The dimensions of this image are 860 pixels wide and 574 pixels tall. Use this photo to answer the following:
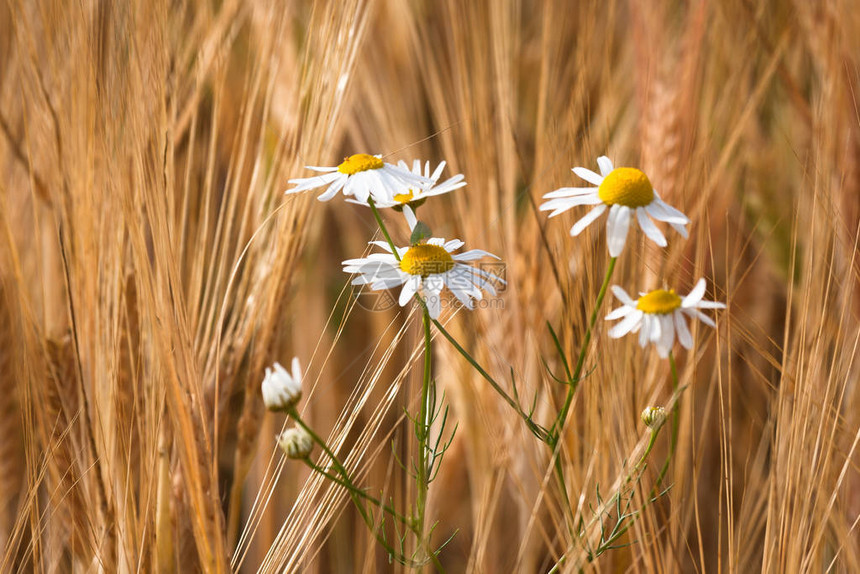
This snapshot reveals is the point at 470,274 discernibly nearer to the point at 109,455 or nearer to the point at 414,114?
the point at 109,455

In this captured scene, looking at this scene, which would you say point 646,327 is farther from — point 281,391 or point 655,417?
point 281,391

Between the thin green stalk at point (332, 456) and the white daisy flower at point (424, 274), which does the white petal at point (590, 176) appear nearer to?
the white daisy flower at point (424, 274)

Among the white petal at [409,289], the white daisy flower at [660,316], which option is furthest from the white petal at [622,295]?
the white petal at [409,289]

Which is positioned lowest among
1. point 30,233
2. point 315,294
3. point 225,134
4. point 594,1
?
point 315,294

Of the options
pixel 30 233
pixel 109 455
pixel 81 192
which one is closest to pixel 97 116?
pixel 81 192

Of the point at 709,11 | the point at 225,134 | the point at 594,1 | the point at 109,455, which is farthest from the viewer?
the point at 225,134

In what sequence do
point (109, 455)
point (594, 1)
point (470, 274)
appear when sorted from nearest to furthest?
1. point (470, 274)
2. point (109, 455)
3. point (594, 1)

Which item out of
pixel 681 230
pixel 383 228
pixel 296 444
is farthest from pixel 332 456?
pixel 681 230
